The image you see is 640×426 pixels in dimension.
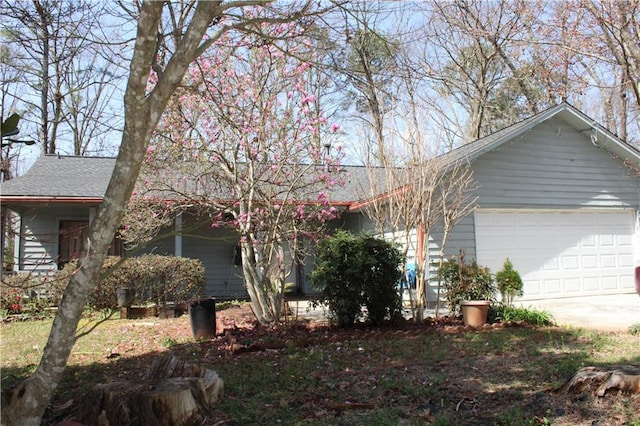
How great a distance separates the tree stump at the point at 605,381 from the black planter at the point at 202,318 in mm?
4662

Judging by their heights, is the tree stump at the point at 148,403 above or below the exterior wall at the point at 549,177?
below

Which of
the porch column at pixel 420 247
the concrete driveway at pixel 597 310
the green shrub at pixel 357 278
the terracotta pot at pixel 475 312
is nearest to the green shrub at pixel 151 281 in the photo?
the green shrub at pixel 357 278

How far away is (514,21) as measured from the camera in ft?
44.0

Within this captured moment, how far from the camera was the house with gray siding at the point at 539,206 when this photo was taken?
35.4ft

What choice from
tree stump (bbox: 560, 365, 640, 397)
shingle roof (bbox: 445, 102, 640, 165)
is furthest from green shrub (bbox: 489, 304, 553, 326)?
tree stump (bbox: 560, 365, 640, 397)

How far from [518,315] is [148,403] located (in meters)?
6.38

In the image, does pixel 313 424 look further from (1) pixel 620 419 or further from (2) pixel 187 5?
(2) pixel 187 5

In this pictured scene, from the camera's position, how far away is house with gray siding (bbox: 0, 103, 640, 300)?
35.4 ft

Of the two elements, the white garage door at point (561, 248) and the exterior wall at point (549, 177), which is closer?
the exterior wall at point (549, 177)

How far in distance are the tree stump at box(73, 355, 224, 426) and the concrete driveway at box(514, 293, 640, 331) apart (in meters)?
6.24

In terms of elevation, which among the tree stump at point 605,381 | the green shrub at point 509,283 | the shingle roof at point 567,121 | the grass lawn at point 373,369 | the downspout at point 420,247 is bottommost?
the grass lawn at point 373,369

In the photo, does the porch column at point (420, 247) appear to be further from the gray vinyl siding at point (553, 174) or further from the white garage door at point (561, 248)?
the gray vinyl siding at point (553, 174)

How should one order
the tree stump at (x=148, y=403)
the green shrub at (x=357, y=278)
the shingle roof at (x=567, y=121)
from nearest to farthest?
the tree stump at (x=148, y=403)
the green shrub at (x=357, y=278)
the shingle roof at (x=567, y=121)

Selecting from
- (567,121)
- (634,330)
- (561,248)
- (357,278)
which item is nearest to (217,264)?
(357,278)
